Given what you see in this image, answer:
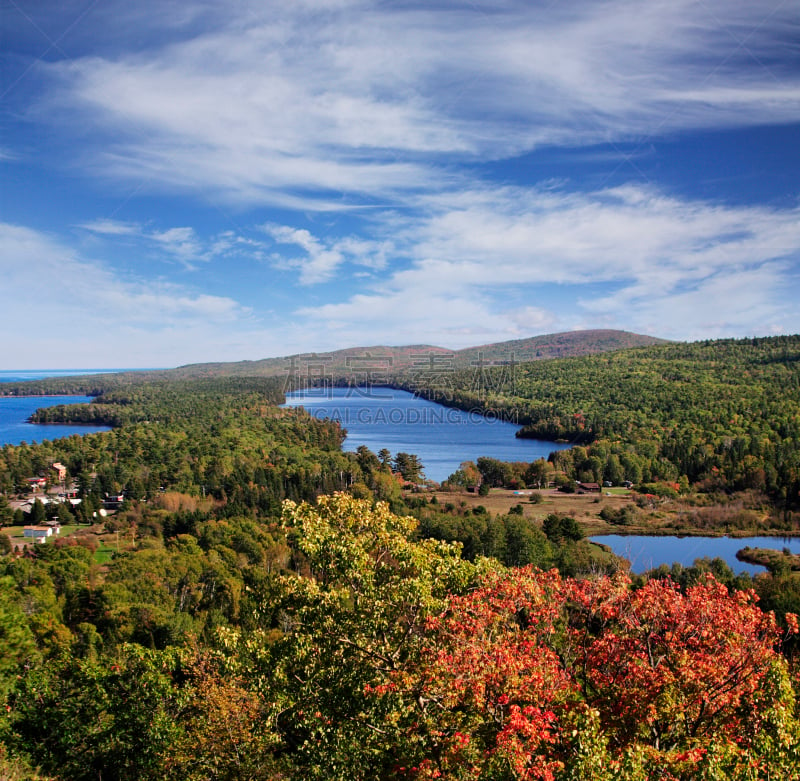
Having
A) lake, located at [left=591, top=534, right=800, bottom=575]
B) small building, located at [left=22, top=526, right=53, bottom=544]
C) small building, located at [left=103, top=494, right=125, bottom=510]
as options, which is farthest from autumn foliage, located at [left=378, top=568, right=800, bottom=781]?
small building, located at [left=103, top=494, right=125, bottom=510]

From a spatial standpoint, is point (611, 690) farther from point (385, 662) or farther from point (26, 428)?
point (26, 428)

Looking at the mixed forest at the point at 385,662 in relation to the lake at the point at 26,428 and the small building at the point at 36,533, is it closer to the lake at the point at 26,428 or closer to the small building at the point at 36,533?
the small building at the point at 36,533

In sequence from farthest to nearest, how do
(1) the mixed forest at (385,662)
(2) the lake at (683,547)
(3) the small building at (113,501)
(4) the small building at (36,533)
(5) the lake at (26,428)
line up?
(5) the lake at (26,428) → (3) the small building at (113,501) → (4) the small building at (36,533) → (2) the lake at (683,547) → (1) the mixed forest at (385,662)

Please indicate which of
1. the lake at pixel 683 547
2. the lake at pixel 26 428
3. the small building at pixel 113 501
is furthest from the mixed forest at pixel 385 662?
the lake at pixel 26 428

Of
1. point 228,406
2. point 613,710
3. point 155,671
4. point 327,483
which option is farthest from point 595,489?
point 228,406

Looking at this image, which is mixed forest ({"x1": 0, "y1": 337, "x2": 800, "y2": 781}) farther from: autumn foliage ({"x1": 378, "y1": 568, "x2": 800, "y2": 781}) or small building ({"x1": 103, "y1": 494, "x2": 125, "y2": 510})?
small building ({"x1": 103, "y1": 494, "x2": 125, "y2": 510})

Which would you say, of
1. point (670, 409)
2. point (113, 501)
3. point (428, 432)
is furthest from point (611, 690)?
point (428, 432)

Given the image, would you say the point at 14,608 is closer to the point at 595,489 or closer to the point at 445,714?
the point at 445,714
